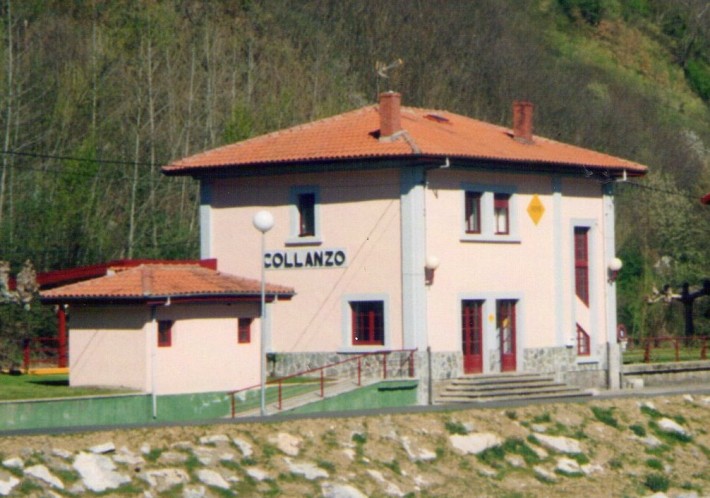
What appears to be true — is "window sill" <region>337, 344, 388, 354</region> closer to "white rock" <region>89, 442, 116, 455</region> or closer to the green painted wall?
the green painted wall

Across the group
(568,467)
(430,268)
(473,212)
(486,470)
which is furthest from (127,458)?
(473,212)

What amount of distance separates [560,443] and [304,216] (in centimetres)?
1054

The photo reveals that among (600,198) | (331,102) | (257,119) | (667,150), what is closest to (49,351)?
(600,198)

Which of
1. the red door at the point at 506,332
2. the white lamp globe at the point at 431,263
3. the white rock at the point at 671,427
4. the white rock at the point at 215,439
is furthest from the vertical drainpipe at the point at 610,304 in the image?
the white rock at the point at 215,439

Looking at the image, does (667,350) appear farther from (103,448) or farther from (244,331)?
(103,448)

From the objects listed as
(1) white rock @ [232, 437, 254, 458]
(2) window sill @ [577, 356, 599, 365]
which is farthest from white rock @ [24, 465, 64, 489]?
(2) window sill @ [577, 356, 599, 365]

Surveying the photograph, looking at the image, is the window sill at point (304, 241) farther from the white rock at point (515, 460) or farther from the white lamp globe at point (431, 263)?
the white rock at point (515, 460)

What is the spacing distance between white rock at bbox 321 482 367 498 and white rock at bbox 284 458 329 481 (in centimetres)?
29

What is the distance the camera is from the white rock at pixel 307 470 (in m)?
27.6

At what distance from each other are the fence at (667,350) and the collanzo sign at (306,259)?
1065 cm

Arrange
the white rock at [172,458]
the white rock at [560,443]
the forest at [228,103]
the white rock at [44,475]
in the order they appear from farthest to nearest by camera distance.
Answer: the forest at [228,103] < the white rock at [560,443] < the white rock at [172,458] < the white rock at [44,475]

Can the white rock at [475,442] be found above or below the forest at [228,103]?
below

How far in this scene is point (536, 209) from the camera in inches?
1650

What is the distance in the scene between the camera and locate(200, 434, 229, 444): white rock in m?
27.6
